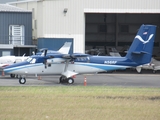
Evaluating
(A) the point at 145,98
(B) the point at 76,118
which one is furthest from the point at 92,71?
(B) the point at 76,118

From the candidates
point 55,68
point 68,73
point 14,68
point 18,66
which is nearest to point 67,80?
point 68,73

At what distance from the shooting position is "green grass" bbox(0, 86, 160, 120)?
16.4m

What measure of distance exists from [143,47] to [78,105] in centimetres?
1494

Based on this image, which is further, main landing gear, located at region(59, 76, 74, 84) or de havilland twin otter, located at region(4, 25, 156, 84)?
A: main landing gear, located at region(59, 76, 74, 84)

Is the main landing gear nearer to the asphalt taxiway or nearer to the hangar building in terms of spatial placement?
the asphalt taxiway

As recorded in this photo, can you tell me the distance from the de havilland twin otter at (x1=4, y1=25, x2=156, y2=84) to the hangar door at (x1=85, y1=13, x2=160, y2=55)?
28.3 metres

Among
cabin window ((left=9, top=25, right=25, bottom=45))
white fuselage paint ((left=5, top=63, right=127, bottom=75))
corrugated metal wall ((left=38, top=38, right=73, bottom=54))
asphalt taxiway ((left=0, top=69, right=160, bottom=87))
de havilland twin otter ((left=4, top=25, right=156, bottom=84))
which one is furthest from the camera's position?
cabin window ((left=9, top=25, right=25, bottom=45))

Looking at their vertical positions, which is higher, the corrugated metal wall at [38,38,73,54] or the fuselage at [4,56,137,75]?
the corrugated metal wall at [38,38,73,54]

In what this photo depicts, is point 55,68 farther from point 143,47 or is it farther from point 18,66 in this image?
point 143,47

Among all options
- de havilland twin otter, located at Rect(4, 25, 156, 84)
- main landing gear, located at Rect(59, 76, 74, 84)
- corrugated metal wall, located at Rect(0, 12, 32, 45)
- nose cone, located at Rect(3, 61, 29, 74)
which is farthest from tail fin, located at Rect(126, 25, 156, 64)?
corrugated metal wall, located at Rect(0, 12, 32, 45)

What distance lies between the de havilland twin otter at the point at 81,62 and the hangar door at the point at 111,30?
93.0 feet

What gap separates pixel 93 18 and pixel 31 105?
4554cm

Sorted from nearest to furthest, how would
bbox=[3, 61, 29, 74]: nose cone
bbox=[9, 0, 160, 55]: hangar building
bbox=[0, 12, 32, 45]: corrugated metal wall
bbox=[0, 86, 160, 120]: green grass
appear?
bbox=[0, 86, 160, 120]: green grass
bbox=[3, 61, 29, 74]: nose cone
bbox=[9, 0, 160, 55]: hangar building
bbox=[0, 12, 32, 45]: corrugated metal wall

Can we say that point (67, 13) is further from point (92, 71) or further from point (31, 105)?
point (31, 105)
